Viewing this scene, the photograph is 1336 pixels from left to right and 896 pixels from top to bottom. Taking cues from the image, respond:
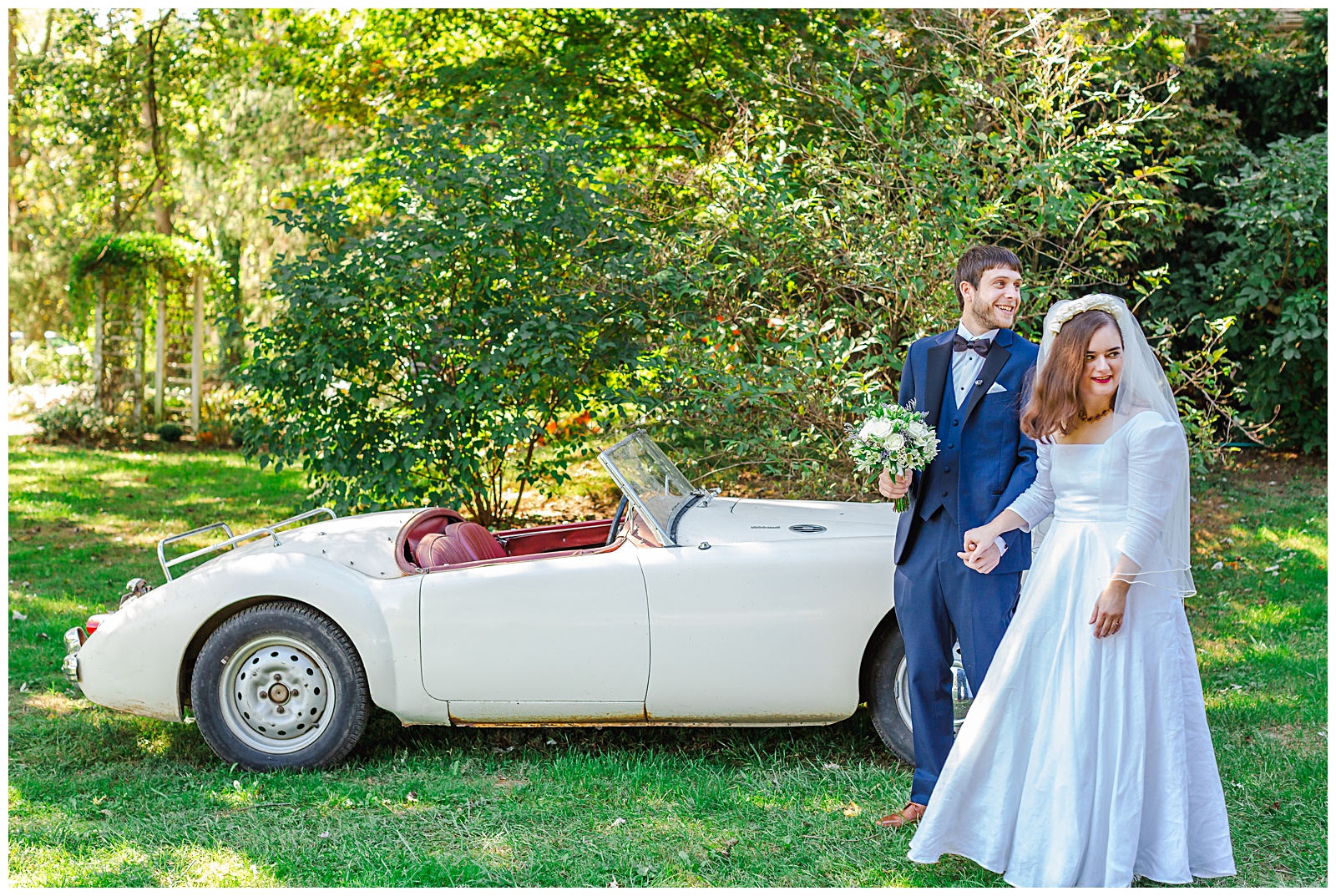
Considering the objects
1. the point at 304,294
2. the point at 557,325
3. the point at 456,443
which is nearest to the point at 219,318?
the point at 304,294

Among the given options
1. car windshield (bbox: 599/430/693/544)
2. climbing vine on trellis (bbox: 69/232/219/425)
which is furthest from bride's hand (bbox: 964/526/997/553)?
climbing vine on trellis (bbox: 69/232/219/425)

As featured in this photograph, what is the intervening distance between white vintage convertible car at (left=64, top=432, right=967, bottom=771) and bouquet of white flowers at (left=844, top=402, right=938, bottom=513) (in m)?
0.80

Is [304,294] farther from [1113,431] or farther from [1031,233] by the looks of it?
[1113,431]

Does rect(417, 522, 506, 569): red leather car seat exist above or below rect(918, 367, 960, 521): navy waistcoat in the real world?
below

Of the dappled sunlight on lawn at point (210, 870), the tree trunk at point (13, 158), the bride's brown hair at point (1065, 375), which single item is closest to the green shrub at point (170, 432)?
the tree trunk at point (13, 158)

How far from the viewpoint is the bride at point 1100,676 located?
349 cm

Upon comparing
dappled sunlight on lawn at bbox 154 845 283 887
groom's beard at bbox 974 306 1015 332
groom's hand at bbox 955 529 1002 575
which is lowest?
dappled sunlight on lawn at bbox 154 845 283 887

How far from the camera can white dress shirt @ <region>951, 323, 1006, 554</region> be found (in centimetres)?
413

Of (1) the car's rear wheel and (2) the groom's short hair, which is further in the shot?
(1) the car's rear wheel

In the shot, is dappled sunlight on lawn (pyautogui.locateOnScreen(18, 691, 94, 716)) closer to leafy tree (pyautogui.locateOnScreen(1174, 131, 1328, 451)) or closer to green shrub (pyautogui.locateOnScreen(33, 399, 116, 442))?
leafy tree (pyautogui.locateOnScreen(1174, 131, 1328, 451))

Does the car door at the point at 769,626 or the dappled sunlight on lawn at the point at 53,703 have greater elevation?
the car door at the point at 769,626

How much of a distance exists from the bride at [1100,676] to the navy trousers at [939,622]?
0.96 ft

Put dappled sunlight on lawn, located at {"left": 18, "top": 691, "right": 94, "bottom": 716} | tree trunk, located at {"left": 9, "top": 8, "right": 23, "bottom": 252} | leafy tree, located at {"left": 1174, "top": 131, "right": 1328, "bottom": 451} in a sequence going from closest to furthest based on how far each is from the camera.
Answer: dappled sunlight on lawn, located at {"left": 18, "top": 691, "right": 94, "bottom": 716} → leafy tree, located at {"left": 1174, "top": 131, "right": 1328, "bottom": 451} → tree trunk, located at {"left": 9, "top": 8, "right": 23, "bottom": 252}

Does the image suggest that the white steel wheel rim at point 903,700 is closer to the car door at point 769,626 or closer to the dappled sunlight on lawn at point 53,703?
the car door at point 769,626
